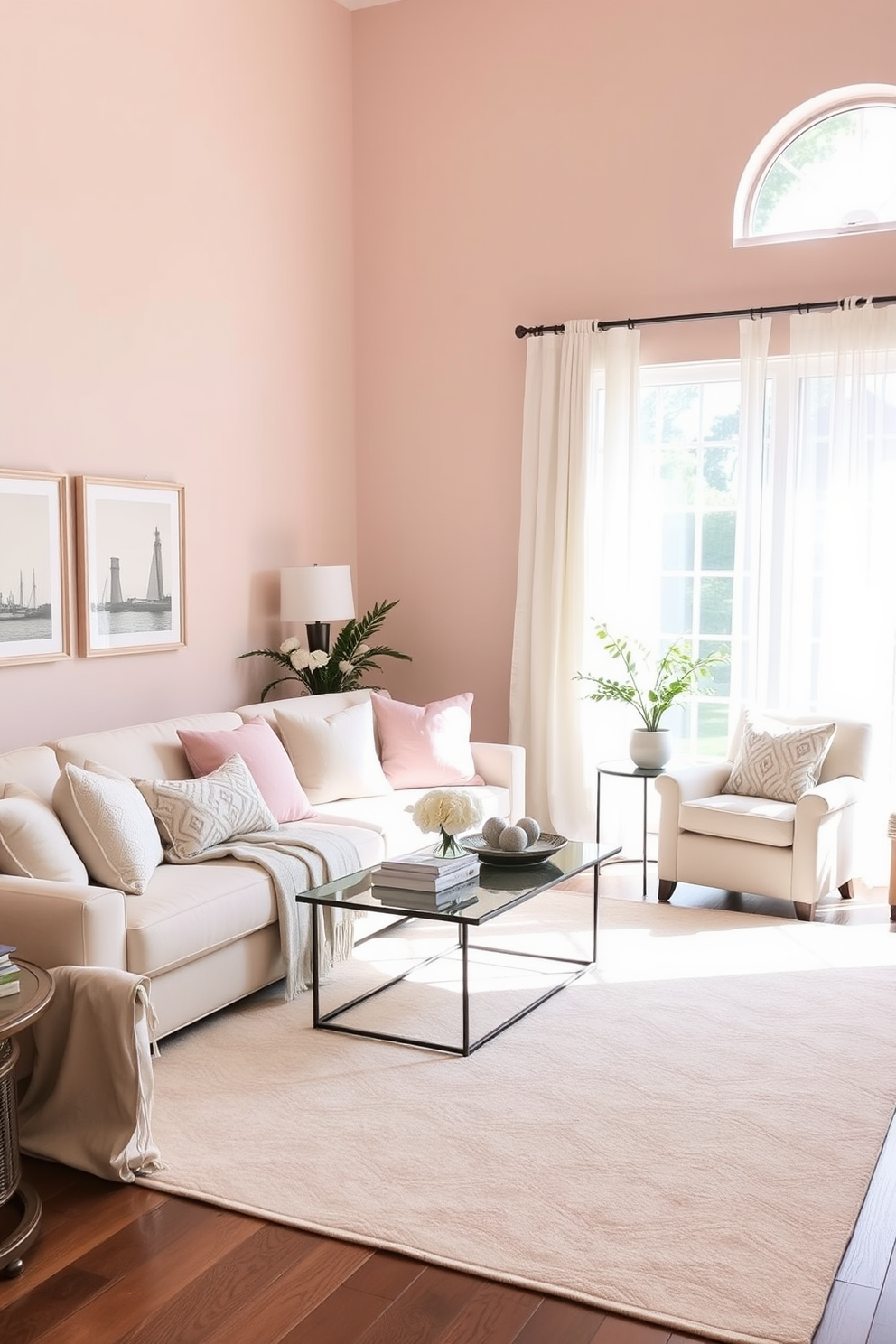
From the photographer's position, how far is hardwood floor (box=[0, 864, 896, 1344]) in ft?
8.24

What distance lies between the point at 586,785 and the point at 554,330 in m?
2.35

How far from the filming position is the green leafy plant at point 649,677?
19.4 ft

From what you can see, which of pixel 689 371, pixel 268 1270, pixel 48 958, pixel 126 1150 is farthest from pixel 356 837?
pixel 689 371

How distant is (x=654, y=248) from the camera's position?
20.6 ft

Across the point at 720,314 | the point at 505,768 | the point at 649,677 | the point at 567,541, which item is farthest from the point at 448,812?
the point at 720,314

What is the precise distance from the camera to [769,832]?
17.4 feet

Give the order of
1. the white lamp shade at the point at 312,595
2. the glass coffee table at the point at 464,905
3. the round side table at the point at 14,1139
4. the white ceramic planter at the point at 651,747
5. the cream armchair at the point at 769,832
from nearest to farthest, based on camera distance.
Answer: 1. the round side table at the point at 14,1139
2. the glass coffee table at the point at 464,905
3. the cream armchair at the point at 769,832
4. the white ceramic planter at the point at 651,747
5. the white lamp shade at the point at 312,595

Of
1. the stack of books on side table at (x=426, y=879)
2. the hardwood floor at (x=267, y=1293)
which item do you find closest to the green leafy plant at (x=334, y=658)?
the stack of books on side table at (x=426, y=879)

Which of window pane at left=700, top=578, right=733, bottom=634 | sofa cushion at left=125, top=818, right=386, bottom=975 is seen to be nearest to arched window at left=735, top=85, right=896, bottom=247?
window pane at left=700, top=578, right=733, bottom=634

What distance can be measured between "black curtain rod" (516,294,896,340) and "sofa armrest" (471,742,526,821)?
2177 millimetres

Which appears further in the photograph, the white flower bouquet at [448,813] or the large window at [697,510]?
the large window at [697,510]

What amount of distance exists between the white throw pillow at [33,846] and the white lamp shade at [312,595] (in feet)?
7.72

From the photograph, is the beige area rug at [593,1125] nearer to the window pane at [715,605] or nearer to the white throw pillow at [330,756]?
the white throw pillow at [330,756]

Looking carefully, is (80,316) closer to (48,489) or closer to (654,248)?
(48,489)
